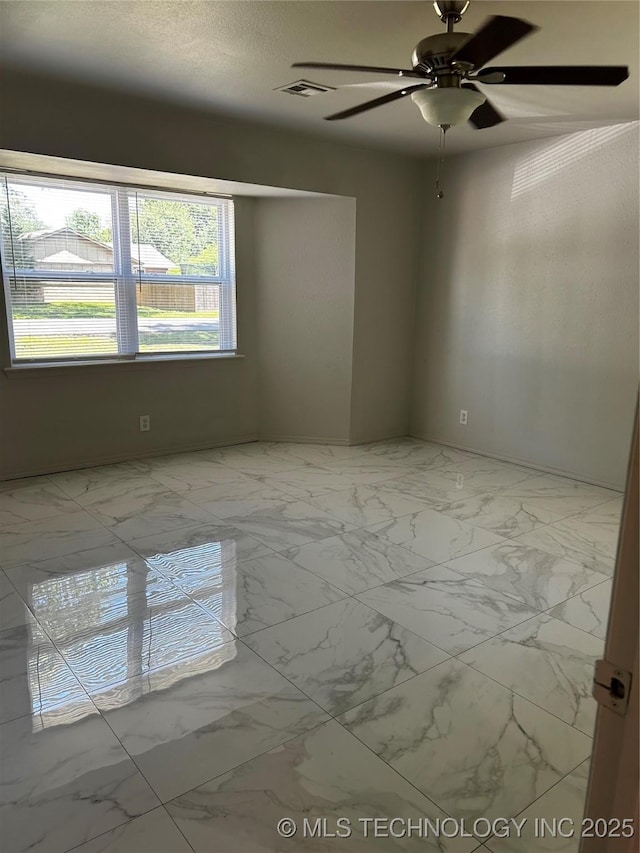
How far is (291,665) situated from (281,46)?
2.69m

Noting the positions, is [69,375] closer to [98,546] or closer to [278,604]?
[98,546]

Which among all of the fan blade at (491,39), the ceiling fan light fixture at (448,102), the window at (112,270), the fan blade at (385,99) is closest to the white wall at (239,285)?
the window at (112,270)

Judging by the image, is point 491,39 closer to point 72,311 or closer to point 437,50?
point 437,50

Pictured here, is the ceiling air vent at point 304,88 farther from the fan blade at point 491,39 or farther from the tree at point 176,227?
the tree at point 176,227

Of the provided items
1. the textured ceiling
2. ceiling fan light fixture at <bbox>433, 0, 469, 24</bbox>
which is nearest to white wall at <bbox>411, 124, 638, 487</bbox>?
the textured ceiling

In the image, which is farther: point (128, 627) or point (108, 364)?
point (108, 364)

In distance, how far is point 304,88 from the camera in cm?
329

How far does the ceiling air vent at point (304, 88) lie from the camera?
10.5 ft

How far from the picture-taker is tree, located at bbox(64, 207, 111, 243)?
418cm

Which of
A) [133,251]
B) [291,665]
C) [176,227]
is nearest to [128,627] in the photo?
[291,665]

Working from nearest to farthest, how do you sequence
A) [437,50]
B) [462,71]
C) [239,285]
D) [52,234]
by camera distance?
[437,50] < [462,71] < [52,234] < [239,285]

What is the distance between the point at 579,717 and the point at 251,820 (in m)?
1.11

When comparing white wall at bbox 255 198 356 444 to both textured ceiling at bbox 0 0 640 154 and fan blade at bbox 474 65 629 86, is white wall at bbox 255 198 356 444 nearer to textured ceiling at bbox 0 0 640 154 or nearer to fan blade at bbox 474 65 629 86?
textured ceiling at bbox 0 0 640 154

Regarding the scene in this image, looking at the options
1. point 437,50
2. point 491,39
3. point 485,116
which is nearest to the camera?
point 491,39
